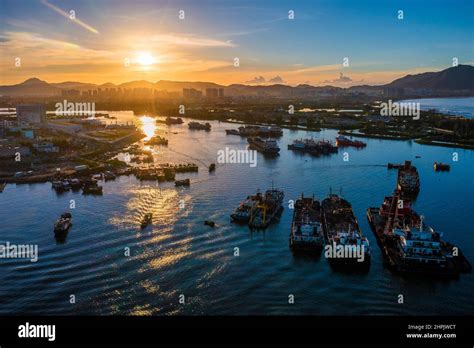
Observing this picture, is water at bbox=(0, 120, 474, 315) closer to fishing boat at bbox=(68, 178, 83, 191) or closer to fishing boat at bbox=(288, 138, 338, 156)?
fishing boat at bbox=(68, 178, 83, 191)

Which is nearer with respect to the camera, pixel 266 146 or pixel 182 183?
pixel 182 183

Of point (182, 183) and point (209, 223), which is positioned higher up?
point (182, 183)

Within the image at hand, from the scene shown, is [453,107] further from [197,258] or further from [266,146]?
[197,258]

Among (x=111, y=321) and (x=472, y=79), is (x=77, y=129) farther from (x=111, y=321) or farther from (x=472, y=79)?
(x=472, y=79)

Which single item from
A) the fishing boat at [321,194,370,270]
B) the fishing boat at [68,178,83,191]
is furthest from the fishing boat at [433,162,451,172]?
the fishing boat at [68,178,83,191]

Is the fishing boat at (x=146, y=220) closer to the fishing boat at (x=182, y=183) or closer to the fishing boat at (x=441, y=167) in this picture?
the fishing boat at (x=182, y=183)

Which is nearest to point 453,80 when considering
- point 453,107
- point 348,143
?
point 453,107
